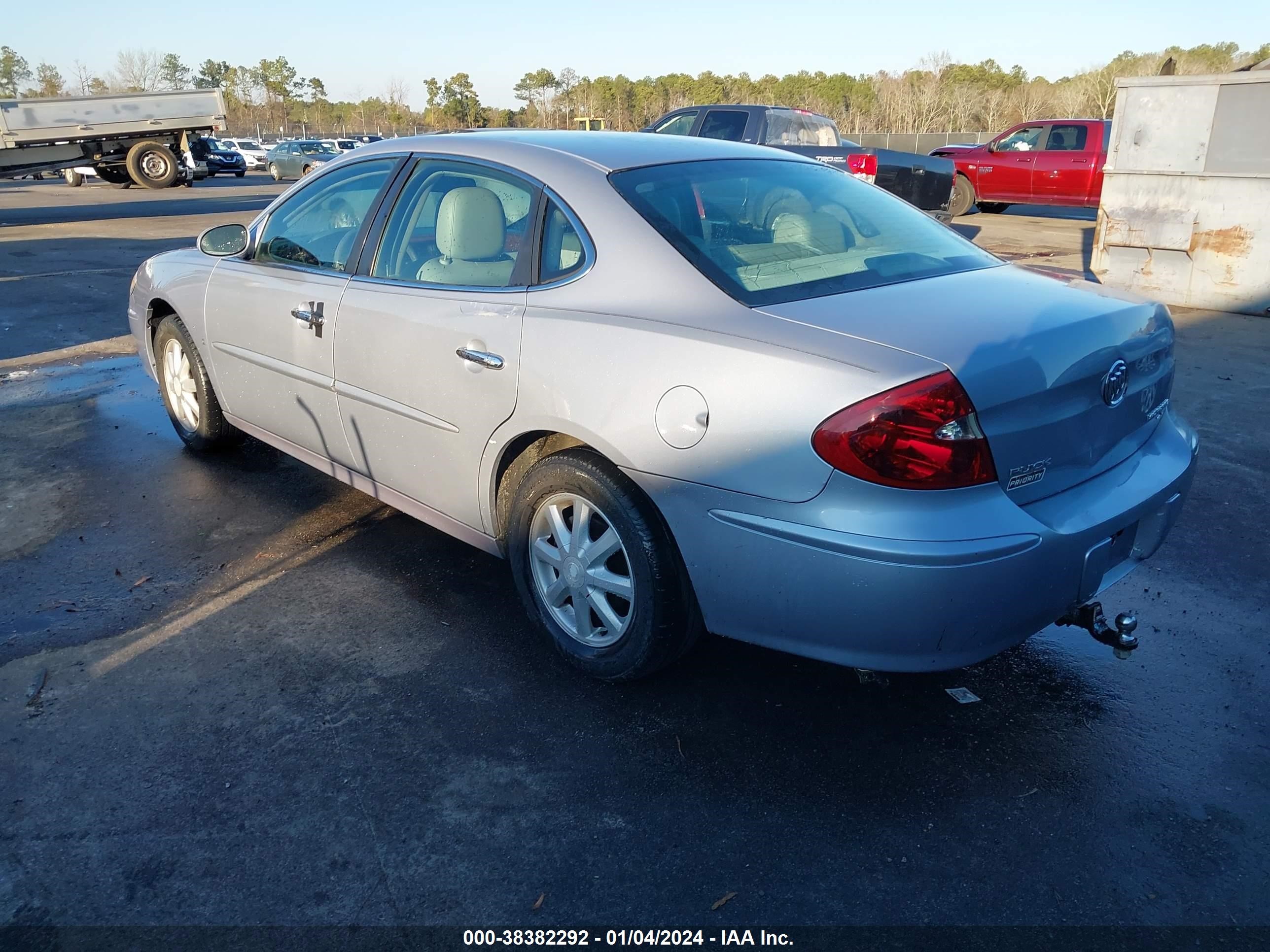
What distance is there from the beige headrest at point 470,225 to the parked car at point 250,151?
145 feet

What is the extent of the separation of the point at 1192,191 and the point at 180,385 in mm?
8865

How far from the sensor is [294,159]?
3497 cm

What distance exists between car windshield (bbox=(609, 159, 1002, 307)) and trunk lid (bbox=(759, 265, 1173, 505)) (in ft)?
0.46

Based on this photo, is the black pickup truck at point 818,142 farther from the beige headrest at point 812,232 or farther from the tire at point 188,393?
the beige headrest at point 812,232

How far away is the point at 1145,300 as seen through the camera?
9.84 feet

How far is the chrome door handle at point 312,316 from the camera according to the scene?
3734mm

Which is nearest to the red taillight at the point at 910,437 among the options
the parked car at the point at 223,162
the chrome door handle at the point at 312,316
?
the chrome door handle at the point at 312,316

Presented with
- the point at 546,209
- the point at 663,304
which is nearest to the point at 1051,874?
the point at 663,304

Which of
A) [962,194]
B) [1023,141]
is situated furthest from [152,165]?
[1023,141]

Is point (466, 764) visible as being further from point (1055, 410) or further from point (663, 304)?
point (1055, 410)

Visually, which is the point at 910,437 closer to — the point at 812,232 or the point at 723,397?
the point at 723,397

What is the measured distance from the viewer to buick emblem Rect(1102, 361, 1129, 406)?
2637 millimetres

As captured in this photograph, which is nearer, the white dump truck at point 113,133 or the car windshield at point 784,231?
the car windshield at point 784,231

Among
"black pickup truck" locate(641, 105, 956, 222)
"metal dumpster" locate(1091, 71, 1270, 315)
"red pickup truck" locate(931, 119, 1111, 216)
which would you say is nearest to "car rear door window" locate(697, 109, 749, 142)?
"black pickup truck" locate(641, 105, 956, 222)
